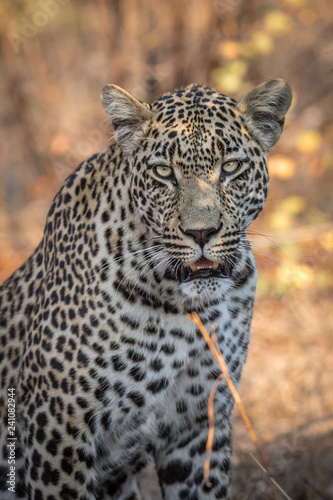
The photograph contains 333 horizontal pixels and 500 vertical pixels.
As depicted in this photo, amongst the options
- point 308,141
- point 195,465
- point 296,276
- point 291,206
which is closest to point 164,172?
point 195,465

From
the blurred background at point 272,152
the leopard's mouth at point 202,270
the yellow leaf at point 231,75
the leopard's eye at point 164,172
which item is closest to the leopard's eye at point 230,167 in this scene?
the leopard's eye at point 164,172

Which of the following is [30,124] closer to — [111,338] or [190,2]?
[190,2]

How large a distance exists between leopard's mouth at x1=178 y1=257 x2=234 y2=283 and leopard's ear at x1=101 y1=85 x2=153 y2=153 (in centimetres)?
81

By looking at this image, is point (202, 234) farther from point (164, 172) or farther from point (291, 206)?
point (291, 206)

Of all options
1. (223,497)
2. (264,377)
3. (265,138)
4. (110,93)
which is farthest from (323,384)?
(110,93)

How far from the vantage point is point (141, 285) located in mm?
4363

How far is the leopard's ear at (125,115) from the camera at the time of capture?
432 centimetres

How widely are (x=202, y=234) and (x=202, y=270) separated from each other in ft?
0.97

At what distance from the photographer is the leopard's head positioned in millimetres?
4004

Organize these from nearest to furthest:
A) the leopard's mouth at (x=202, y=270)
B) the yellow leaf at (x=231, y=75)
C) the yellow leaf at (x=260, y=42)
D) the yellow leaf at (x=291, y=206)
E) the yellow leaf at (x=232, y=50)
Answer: the leopard's mouth at (x=202, y=270)
the yellow leaf at (x=291, y=206)
the yellow leaf at (x=231, y=75)
the yellow leaf at (x=260, y=42)
the yellow leaf at (x=232, y=50)

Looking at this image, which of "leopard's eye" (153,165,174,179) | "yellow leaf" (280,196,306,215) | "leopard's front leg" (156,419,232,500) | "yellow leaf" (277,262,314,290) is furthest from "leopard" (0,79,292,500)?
"yellow leaf" (280,196,306,215)

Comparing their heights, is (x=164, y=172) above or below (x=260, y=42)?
below

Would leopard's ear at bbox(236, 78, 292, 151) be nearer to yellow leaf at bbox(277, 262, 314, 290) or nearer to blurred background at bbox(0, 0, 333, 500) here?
blurred background at bbox(0, 0, 333, 500)

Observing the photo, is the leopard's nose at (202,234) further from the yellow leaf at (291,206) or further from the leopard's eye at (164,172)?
the yellow leaf at (291,206)
